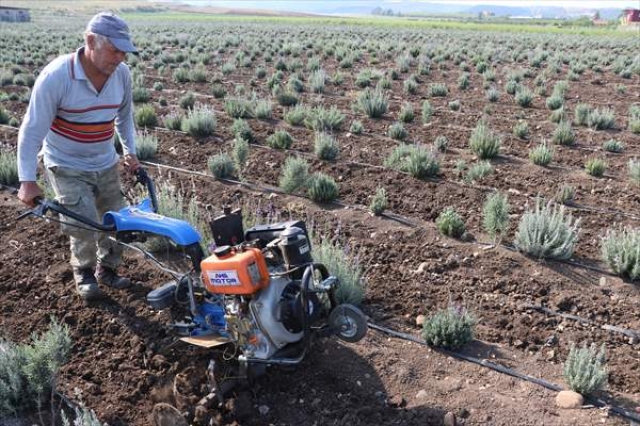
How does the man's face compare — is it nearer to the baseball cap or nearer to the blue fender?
the baseball cap

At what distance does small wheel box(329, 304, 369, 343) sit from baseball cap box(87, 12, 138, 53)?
2213 millimetres

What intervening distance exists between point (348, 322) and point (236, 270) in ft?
2.40

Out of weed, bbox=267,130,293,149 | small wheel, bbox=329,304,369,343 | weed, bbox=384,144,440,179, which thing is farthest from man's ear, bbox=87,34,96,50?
weed, bbox=267,130,293,149

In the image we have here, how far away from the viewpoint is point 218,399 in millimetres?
3676

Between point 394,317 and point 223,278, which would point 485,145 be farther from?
point 223,278

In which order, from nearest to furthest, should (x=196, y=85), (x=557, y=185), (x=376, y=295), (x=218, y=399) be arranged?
1. (x=218, y=399)
2. (x=376, y=295)
3. (x=557, y=185)
4. (x=196, y=85)

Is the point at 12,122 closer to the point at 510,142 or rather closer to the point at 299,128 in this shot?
the point at 299,128

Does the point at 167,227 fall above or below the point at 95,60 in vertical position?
Answer: below

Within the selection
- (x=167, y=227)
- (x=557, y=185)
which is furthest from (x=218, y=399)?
(x=557, y=185)

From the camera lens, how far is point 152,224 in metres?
3.78

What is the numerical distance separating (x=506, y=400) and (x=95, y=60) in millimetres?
3584

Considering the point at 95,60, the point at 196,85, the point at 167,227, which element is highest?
the point at 95,60

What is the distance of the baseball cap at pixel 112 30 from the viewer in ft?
12.5

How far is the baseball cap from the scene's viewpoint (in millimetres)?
3822
